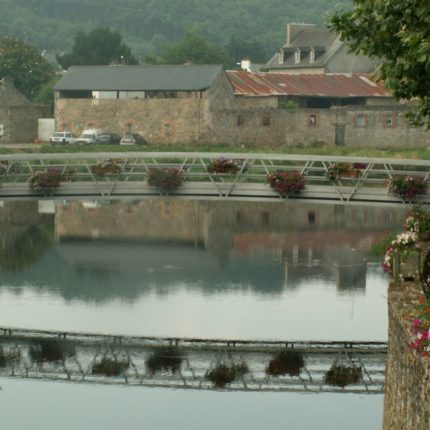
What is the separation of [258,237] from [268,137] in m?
26.8

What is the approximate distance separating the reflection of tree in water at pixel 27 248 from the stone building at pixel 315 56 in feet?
131

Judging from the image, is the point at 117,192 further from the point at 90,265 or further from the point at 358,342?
the point at 358,342

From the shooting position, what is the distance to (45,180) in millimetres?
39156

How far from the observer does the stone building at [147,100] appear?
76.4 metres

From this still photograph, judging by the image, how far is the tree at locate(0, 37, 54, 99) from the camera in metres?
103

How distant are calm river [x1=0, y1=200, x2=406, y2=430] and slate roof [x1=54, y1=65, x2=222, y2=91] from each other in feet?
49.4

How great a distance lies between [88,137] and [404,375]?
5949cm

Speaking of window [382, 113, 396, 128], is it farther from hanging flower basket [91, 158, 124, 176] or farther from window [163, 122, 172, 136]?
hanging flower basket [91, 158, 124, 176]

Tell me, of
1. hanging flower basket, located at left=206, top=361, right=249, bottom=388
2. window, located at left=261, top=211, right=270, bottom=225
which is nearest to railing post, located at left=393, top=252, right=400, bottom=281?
hanging flower basket, located at left=206, top=361, right=249, bottom=388

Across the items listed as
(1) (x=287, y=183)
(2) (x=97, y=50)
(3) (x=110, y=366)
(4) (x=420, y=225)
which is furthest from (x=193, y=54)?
(4) (x=420, y=225)

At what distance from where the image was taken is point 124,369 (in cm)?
2909

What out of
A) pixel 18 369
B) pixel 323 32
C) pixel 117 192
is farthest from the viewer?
pixel 323 32

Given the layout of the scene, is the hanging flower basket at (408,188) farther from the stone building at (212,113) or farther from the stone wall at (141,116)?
the stone wall at (141,116)

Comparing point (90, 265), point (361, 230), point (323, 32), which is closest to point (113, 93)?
point (323, 32)
